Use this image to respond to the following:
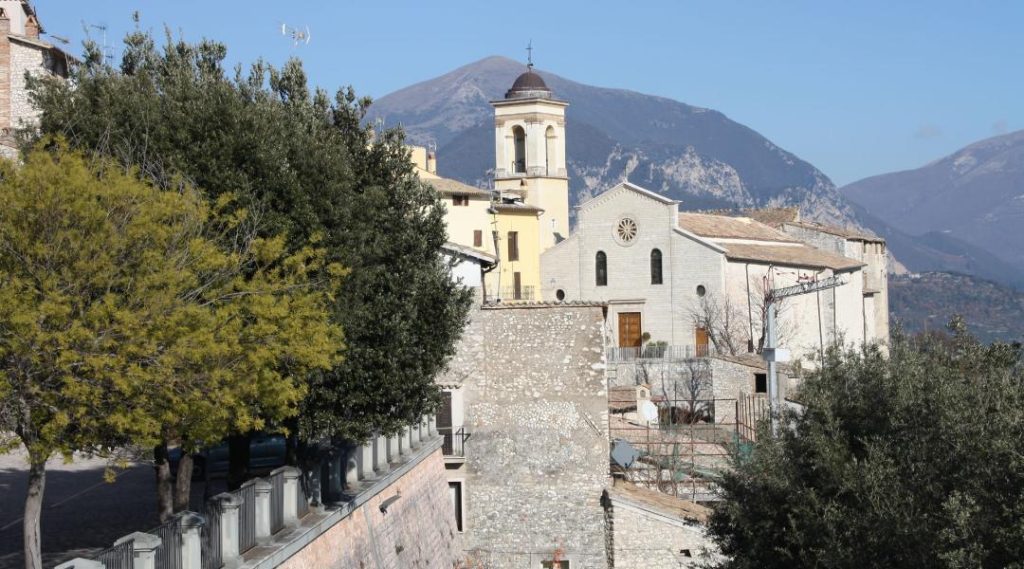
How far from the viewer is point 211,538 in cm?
1816

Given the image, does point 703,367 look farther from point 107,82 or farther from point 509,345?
point 107,82

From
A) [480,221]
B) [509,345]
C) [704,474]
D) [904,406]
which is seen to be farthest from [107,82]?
[480,221]

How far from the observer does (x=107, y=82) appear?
22.2 meters

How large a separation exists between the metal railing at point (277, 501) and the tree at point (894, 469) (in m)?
6.67

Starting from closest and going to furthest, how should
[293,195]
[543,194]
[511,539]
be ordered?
[293,195], [511,539], [543,194]

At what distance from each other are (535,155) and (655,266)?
12.8 metres

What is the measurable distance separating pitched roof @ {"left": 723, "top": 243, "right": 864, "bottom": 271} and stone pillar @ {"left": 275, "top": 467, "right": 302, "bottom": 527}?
4886 cm

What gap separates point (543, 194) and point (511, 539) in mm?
45843

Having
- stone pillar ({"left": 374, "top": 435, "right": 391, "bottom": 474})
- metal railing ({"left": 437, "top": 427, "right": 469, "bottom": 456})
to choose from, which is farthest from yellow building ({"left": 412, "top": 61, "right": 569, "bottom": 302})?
stone pillar ({"left": 374, "top": 435, "right": 391, "bottom": 474})

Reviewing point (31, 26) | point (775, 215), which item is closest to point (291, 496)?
point (31, 26)

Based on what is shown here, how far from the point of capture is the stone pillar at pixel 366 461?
27.1 metres

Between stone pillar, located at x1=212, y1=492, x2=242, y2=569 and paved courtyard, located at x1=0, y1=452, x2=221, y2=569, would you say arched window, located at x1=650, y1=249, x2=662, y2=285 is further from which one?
stone pillar, located at x1=212, y1=492, x2=242, y2=569

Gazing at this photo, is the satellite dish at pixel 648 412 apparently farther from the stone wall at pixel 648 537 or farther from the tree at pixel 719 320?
the tree at pixel 719 320

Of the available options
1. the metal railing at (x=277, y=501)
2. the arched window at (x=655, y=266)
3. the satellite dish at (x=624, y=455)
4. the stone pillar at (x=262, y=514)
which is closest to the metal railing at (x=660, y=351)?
the arched window at (x=655, y=266)
